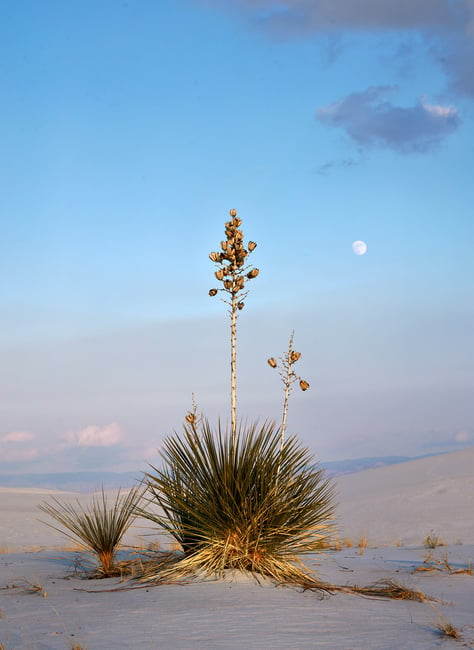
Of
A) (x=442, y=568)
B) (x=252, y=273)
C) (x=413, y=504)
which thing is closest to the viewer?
(x=252, y=273)

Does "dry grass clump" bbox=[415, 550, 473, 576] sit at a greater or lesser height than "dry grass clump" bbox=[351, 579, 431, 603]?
lesser

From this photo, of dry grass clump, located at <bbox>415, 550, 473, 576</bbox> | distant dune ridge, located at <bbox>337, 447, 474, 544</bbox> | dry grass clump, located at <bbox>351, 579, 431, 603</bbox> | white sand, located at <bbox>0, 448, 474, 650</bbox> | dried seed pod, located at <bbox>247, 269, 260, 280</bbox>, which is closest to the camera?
white sand, located at <bbox>0, 448, 474, 650</bbox>

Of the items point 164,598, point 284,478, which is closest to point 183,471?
point 284,478

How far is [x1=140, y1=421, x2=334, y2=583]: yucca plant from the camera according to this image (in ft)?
22.0

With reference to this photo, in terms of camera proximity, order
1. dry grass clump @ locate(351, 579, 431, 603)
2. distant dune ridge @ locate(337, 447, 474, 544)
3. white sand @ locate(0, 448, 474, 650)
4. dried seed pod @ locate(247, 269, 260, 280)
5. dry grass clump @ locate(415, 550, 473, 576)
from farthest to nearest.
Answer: distant dune ridge @ locate(337, 447, 474, 544) < dry grass clump @ locate(415, 550, 473, 576) < dried seed pod @ locate(247, 269, 260, 280) < dry grass clump @ locate(351, 579, 431, 603) < white sand @ locate(0, 448, 474, 650)

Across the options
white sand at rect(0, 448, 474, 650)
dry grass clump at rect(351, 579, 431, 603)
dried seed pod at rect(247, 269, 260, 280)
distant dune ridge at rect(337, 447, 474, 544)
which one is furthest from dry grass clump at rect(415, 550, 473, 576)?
distant dune ridge at rect(337, 447, 474, 544)

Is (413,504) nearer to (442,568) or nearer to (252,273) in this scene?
(442,568)

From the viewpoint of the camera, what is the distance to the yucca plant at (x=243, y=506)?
6.70 meters

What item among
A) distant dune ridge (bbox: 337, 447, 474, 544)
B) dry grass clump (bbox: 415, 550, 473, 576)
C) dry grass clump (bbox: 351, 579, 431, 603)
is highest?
distant dune ridge (bbox: 337, 447, 474, 544)

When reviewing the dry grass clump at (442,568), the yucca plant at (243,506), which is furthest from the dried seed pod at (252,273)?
the dry grass clump at (442,568)

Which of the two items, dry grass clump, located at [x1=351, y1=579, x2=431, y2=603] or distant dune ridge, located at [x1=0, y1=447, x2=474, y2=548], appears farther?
distant dune ridge, located at [x1=0, y1=447, x2=474, y2=548]

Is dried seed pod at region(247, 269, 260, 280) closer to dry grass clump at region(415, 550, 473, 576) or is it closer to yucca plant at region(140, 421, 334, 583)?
yucca plant at region(140, 421, 334, 583)

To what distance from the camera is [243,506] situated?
6.68 meters

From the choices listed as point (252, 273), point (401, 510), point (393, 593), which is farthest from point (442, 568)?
point (401, 510)
